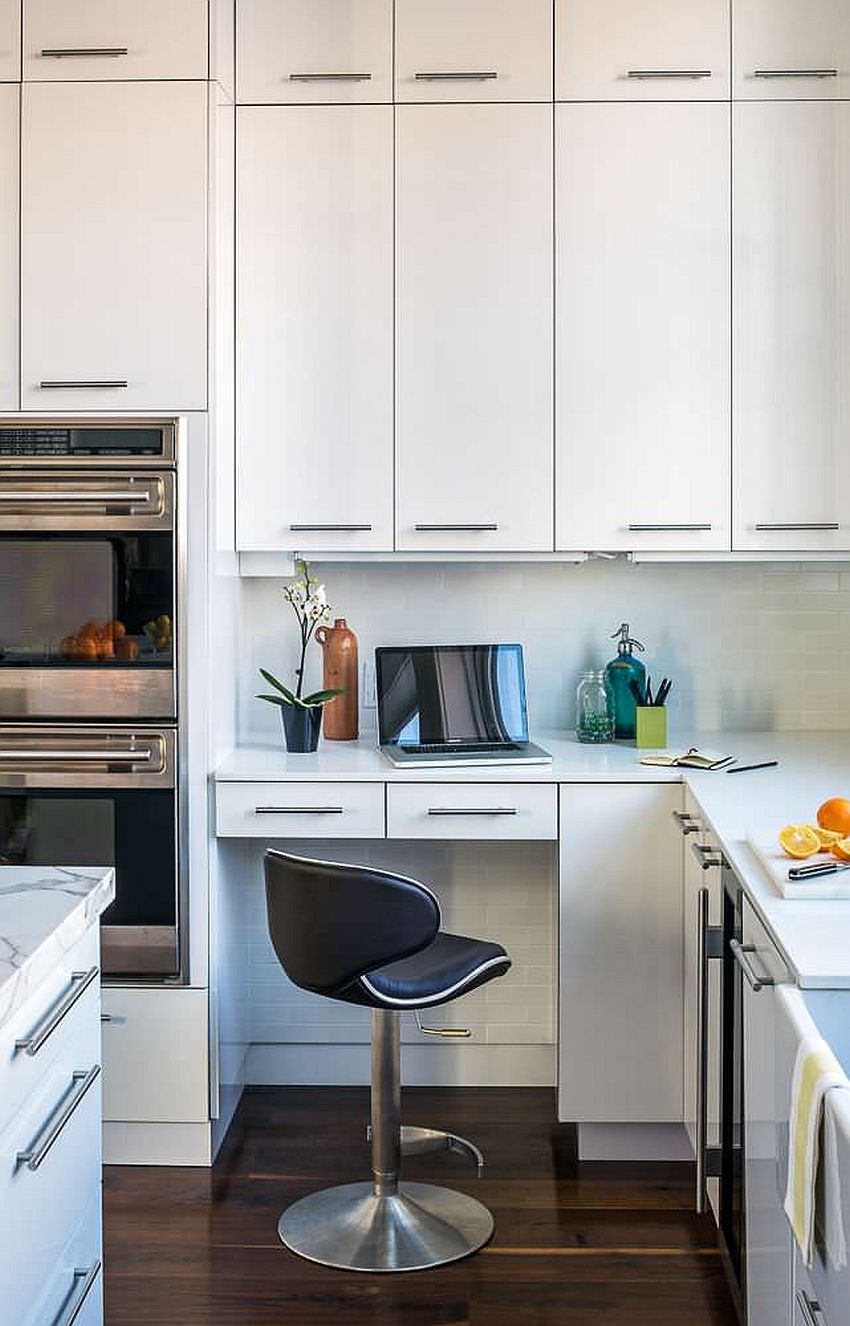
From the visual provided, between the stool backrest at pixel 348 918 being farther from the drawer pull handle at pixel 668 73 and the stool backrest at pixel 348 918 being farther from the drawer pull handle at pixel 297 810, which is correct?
the drawer pull handle at pixel 668 73

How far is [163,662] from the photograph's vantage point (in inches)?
123

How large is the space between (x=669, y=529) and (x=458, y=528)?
0.51 metres

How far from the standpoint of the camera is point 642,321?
3.34 m

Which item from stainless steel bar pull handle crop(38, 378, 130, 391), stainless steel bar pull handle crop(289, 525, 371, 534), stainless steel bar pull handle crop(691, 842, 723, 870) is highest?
stainless steel bar pull handle crop(38, 378, 130, 391)

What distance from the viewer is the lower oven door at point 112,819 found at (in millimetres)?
3131

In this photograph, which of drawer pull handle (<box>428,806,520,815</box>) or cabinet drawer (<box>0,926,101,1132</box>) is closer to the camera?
cabinet drawer (<box>0,926,101,1132</box>)

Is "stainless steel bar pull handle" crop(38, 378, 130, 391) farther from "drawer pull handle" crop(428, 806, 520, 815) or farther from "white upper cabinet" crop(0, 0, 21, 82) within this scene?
"drawer pull handle" crop(428, 806, 520, 815)

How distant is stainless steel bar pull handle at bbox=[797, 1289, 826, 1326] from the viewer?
59.3 inches

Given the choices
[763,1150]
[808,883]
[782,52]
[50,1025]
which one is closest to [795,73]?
[782,52]

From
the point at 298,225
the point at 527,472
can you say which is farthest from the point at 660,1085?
the point at 298,225

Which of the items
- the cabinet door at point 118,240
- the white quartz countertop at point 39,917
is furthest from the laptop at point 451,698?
the white quartz countertop at point 39,917

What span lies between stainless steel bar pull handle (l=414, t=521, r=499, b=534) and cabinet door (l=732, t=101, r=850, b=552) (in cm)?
59

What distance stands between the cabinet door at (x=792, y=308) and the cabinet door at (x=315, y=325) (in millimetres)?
842

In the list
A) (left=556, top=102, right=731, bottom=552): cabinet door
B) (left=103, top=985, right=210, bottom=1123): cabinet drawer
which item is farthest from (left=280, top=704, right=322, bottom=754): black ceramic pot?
(left=556, top=102, right=731, bottom=552): cabinet door
